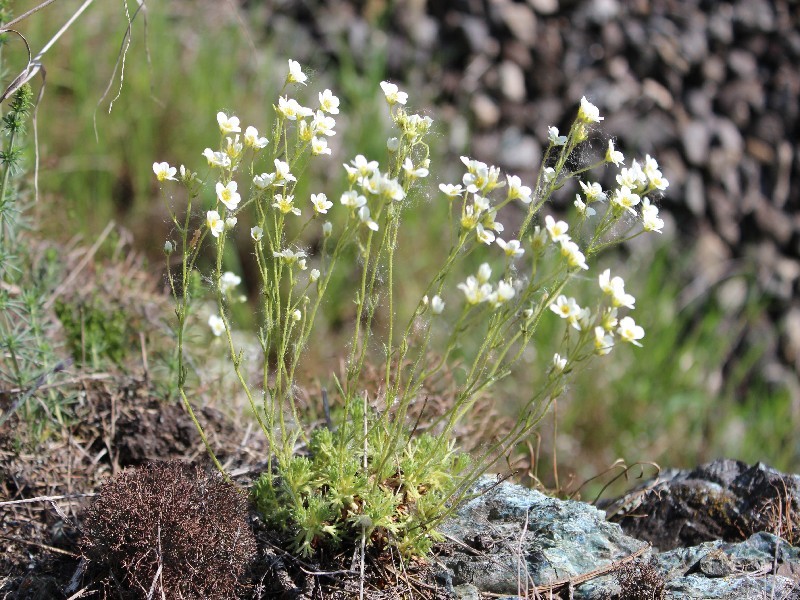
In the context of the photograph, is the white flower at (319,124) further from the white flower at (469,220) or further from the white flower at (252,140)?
the white flower at (469,220)

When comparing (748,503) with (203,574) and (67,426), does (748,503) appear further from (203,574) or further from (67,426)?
Result: (67,426)

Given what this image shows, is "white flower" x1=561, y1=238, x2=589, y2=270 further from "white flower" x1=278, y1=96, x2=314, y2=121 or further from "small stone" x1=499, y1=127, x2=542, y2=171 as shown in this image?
"small stone" x1=499, y1=127, x2=542, y2=171

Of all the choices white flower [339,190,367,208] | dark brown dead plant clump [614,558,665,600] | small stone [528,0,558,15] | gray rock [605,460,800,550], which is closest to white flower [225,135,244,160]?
white flower [339,190,367,208]

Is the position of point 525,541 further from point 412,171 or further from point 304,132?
point 304,132

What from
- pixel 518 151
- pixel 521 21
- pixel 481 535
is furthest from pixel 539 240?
pixel 521 21

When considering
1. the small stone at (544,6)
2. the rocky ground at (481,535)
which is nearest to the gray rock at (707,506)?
the rocky ground at (481,535)

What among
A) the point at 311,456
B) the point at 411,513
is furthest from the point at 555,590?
the point at 311,456
